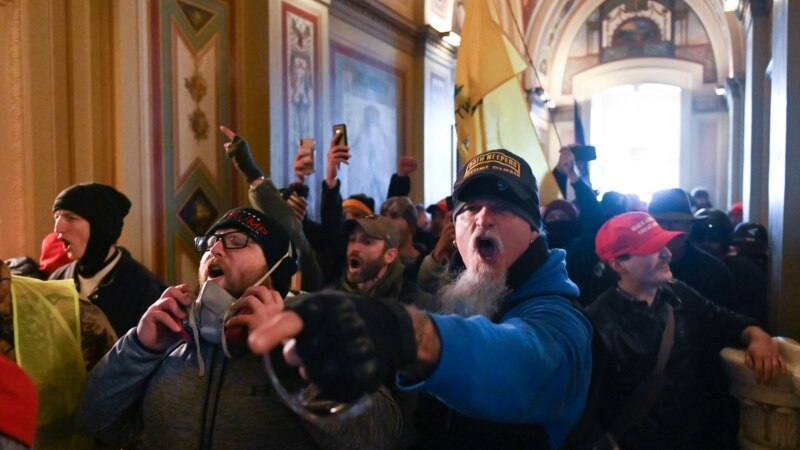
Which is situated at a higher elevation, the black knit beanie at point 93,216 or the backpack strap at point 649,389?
the black knit beanie at point 93,216

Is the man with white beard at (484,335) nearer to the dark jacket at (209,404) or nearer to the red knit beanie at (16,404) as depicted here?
the dark jacket at (209,404)

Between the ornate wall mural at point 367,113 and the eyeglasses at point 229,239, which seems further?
the ornate wall mural at point 367,113

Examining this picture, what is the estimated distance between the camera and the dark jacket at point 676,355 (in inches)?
107

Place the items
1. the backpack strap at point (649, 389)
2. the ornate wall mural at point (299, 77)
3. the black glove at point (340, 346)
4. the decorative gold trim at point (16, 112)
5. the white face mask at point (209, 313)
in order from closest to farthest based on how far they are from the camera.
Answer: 1. the black glove at point (340, 346)
2. the white face mask at point (209, 313)
3. the backpack strap at point (649, 389)
4. the decorative gold trim at point (16, 112)
5. the ornate wall mural at point (299, 77)

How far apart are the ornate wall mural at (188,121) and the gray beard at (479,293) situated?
3939mm

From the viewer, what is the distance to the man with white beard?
0.81 metres

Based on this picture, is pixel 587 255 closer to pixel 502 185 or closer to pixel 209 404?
pixel 502 185

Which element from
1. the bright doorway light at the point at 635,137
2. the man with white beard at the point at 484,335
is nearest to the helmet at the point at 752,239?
the man with white beard at the point at 484,335

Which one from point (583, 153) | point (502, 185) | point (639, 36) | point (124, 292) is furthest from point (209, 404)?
point (639, 36)

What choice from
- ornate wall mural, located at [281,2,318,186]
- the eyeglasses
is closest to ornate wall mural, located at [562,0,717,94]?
ornate wall mural, located at [281,2,318,186]

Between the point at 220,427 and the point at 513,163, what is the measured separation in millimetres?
1066

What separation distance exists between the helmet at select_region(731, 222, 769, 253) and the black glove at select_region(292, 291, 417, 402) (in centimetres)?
477

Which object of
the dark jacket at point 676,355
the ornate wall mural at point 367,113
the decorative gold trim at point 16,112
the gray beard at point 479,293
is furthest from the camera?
the ornate wall mural at point 367,113

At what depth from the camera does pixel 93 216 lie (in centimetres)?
322
